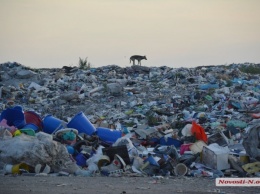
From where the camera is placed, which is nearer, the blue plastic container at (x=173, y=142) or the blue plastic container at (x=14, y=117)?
the blue plastic container at (x=173, y=142)

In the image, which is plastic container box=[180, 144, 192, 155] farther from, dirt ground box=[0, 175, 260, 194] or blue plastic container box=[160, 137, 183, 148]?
dirt ground box=[0, 175, 260, 194]

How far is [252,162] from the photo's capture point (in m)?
6.32

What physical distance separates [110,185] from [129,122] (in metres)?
5.17

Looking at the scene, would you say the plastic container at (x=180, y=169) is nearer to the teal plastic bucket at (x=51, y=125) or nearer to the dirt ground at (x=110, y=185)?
the dirt ground at (x=110, y=185)

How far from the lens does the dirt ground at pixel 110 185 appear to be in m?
4.36

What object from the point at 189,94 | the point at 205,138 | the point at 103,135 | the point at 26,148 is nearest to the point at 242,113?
the point at 189,94

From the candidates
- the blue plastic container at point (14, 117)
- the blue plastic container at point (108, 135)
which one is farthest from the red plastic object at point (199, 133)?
the blue plastic container at point (14, 117)

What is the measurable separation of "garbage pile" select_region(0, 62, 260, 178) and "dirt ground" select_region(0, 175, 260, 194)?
407 millimetres

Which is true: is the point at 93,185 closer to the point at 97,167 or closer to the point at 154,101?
the point at 97,167

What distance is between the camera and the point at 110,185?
4.84 m

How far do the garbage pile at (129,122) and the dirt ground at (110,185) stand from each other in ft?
1.33

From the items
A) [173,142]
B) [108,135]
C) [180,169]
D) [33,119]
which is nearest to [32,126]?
[33,119]

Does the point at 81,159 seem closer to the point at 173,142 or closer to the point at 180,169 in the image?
the point at 180,169

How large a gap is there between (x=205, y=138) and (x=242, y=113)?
10.1ft
